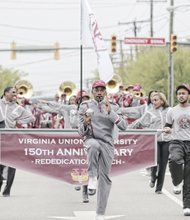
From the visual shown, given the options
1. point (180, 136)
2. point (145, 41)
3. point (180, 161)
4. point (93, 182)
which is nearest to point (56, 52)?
point (145, 41)

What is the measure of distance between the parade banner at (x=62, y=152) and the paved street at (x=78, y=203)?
51 cm

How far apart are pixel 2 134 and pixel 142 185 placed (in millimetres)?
4161

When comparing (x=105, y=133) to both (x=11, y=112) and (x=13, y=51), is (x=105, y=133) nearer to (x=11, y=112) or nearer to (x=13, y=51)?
(x=11, y=112)

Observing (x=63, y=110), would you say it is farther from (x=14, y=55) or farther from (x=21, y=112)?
(x=14, y=55)

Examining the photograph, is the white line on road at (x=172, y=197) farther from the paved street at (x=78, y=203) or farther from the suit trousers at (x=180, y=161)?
the suit trousers at (x=180, y=161)

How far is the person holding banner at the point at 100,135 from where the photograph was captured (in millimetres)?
12180

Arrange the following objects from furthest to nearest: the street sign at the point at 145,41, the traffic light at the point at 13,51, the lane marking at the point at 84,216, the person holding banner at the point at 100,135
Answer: the traffic light at the point at 13,51 → the street sign at the point at 145,41 → the lane marking at the point at 84,216 → the person holding banner at the point at 100,135

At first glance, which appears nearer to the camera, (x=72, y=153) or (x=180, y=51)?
(x=72, y=153)

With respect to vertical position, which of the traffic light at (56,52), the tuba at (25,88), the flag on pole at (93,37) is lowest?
the tuba at (25,88)

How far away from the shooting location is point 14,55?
5738 centimetres

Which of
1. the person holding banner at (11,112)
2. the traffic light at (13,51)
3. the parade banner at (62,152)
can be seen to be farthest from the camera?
the traffic light at (13,51)

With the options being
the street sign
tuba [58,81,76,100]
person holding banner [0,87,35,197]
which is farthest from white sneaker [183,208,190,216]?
Answer: the street sign

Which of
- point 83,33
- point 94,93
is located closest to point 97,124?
point 94,93

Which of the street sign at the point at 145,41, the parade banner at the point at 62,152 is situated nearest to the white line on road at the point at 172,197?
the parade banner at the point at 62,152
